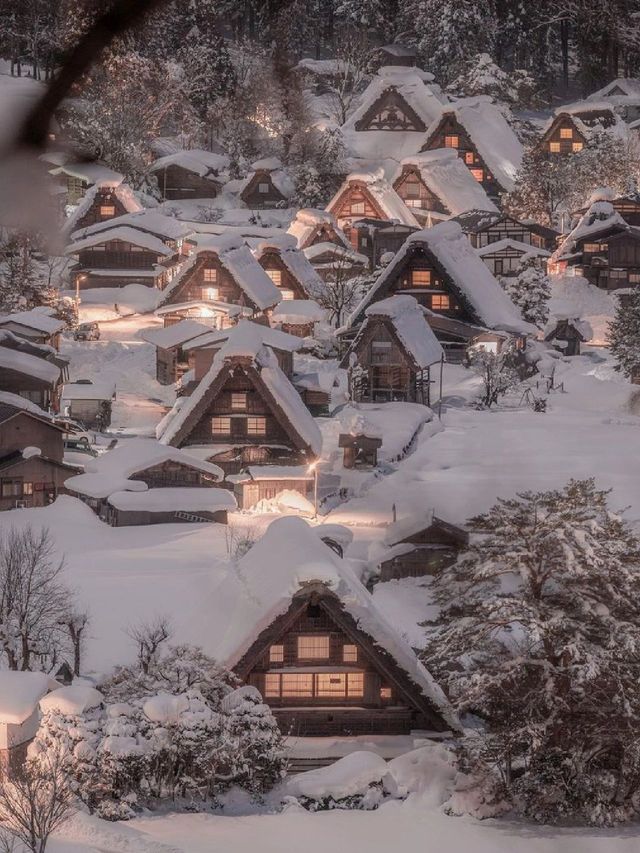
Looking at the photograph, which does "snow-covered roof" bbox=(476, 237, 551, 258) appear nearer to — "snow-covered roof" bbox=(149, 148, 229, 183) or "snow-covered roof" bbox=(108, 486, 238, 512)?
"snow-covered roof" bbox=(149, 148, 229, 183)

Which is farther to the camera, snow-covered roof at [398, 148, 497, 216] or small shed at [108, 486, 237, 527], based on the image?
snow-covered roof at [398, 148, 497, 216]

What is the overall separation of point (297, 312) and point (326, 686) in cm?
2928

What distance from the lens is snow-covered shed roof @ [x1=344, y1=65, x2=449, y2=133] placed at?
216 feet

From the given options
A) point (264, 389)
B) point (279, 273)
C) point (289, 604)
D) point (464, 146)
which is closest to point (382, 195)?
point (464, 146)

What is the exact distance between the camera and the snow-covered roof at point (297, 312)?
45.1 meters

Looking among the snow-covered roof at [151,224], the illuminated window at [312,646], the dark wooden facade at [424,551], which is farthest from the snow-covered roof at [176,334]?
the illuminated window at [312,646]

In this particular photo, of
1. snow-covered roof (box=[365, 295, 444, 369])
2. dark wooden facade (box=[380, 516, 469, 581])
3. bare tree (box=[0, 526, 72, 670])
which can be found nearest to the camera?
bare tree (box=[0, 526, 72, 670])

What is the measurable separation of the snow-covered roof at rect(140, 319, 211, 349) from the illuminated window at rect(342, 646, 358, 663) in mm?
23483

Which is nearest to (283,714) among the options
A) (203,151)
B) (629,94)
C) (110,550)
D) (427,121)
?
(110,550)

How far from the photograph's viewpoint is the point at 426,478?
30734 mm

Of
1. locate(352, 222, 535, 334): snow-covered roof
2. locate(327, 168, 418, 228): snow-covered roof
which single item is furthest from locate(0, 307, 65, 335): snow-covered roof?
locate(327, 168, 418, 228): snow-covered roof

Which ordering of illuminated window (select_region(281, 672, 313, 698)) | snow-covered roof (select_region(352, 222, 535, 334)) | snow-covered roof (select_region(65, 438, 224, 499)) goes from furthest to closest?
snow-covered roof (select_region(352, 222, 535, 334))
snow-covered roof (select_region(65, 438, 224, 499))
illuminated window (select_region(281, 672, 313, 698))

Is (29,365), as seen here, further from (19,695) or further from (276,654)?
(19,695)

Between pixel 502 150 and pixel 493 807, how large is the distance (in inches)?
2113
